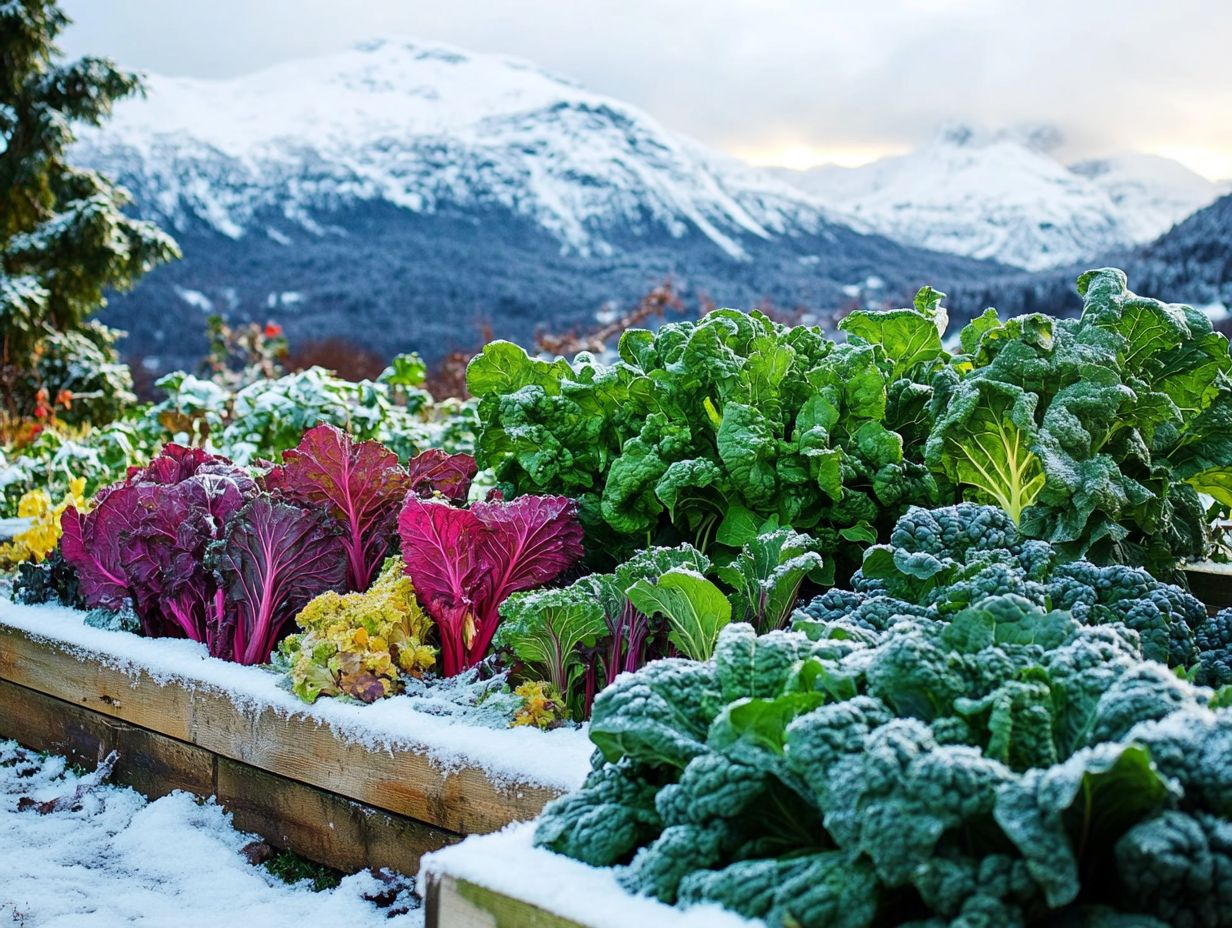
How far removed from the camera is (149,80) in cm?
961

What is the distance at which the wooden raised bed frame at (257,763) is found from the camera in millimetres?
1710

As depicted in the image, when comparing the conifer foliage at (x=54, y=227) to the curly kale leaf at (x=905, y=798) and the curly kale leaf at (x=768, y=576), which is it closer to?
the curly kale leaf at (x=768, y=576)

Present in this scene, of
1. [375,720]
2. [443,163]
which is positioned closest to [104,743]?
[375,720]

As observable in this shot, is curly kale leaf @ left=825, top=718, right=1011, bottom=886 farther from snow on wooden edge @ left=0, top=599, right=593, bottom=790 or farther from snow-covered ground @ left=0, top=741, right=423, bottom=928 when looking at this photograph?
snow-covered ground @ left=0, top=741, right=423, bottom=928

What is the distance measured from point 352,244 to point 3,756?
1163 inches

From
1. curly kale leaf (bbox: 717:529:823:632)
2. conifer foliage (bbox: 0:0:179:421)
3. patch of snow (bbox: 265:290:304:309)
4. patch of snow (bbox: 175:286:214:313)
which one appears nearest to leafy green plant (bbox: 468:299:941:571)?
curly kale leaf (bbox: 717:529:823:632)

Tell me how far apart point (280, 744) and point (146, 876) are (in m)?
0.34

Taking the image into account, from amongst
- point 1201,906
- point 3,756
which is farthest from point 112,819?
point 1201,906

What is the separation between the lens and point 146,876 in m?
1.87

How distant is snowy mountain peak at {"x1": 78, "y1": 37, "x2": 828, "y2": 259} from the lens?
30125 mm

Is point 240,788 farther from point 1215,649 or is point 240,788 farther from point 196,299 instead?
point 196,299

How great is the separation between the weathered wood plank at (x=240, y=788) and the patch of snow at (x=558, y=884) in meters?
0.60

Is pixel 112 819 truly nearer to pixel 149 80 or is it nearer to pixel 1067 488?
pixel 1067 488

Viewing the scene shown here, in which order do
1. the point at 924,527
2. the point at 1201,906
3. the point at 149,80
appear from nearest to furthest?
the point at 1201,906, the point at 924,527, the point at 149,80
